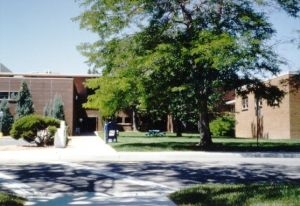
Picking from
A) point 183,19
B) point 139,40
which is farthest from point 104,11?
point 183,19

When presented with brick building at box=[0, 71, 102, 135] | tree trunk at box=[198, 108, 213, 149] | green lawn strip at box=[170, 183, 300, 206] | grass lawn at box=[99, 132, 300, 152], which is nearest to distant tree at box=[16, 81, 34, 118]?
brick building at box=[0, 71, 102, 135]

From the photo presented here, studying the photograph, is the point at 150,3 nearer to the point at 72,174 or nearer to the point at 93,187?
the point at 72,174

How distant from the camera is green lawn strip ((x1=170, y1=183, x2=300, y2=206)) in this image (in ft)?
24.5

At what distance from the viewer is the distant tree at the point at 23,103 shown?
1698 inches

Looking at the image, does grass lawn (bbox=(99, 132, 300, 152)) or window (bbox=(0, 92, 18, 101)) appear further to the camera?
window (bbox=(0, 92, 18, 101))

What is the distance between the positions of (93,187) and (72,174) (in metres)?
2.72

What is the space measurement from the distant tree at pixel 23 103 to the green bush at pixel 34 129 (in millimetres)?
18449

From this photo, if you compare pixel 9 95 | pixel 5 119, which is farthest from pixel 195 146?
pixel 9 95

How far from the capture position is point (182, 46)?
20.6m

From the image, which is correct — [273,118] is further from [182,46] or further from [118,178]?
[118,178]

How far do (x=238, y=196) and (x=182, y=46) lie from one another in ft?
43.7

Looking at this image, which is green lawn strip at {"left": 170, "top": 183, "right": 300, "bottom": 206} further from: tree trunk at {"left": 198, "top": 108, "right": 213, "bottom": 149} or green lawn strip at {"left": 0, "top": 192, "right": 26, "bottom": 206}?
tree trunk at {"left": 198, "top": 108, "right": 213, "bottom": 149}

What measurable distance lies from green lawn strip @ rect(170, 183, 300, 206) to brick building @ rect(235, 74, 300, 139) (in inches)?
820

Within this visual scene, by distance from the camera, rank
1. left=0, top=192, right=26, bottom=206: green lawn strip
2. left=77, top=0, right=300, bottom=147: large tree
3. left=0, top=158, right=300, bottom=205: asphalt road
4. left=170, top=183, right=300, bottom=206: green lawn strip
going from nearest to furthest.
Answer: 1. left=170, top=183, right=300, bottom=206: green lawn strip
2. left=0, top=192, right=26, bottom=206: green lawn strip
3. left=0, top=158, right=300, bottom=205: asphalt road
4. left=77, top=0, right=300, bottom=147: large tree
